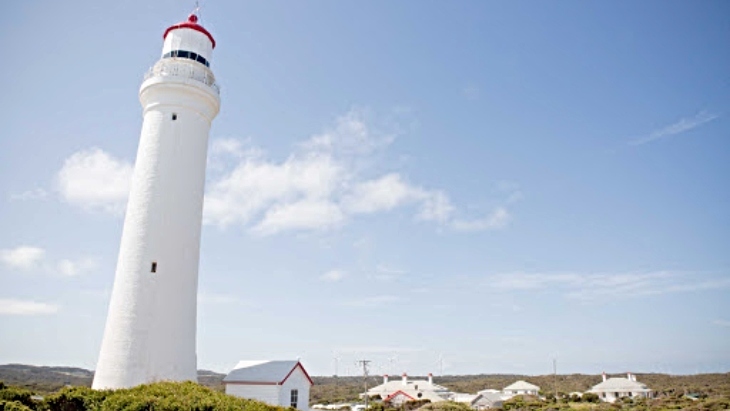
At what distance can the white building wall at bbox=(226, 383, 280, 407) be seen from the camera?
19484mm

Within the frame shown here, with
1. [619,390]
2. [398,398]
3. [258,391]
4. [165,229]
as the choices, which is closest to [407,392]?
[398,398]

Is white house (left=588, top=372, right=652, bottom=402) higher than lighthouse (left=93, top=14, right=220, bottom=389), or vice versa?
lighthouse (left=93, top=14, right=220, bottom=389)

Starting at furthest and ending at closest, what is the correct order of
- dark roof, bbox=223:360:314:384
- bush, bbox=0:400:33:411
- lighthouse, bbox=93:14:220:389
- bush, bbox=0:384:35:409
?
dark roof, bbox=223:360:314:384
lighthouse, bbox=93:14:220:389
bush, bbox=0:384:35:409
bush, bbox=0:400:33:411

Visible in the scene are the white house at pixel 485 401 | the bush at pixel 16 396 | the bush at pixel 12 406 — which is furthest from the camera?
the white house at pixel 485 401

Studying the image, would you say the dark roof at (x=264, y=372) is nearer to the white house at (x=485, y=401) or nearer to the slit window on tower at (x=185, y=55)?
the slit window on tower at (x=185, y=55)

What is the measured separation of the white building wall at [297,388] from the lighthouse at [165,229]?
4820 millimetres

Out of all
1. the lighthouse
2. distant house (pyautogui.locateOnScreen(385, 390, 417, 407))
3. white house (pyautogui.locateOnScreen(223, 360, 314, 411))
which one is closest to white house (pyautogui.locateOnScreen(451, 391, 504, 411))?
distant house (pyautogui.locateOnScreen(385, 390, 417, 407))

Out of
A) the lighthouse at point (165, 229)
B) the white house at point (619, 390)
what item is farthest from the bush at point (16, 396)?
the white house at point (619, 390)

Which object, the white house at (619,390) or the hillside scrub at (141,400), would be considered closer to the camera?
the hillside scrub at (141,400)

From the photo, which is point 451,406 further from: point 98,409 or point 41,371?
point 41,371

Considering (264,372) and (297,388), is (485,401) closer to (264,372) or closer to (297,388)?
(297,388)

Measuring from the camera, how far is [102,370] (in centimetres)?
1521

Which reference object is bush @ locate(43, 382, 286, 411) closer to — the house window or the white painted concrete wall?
the white painted concrete wall

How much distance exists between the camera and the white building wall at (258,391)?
1948 centimetres
